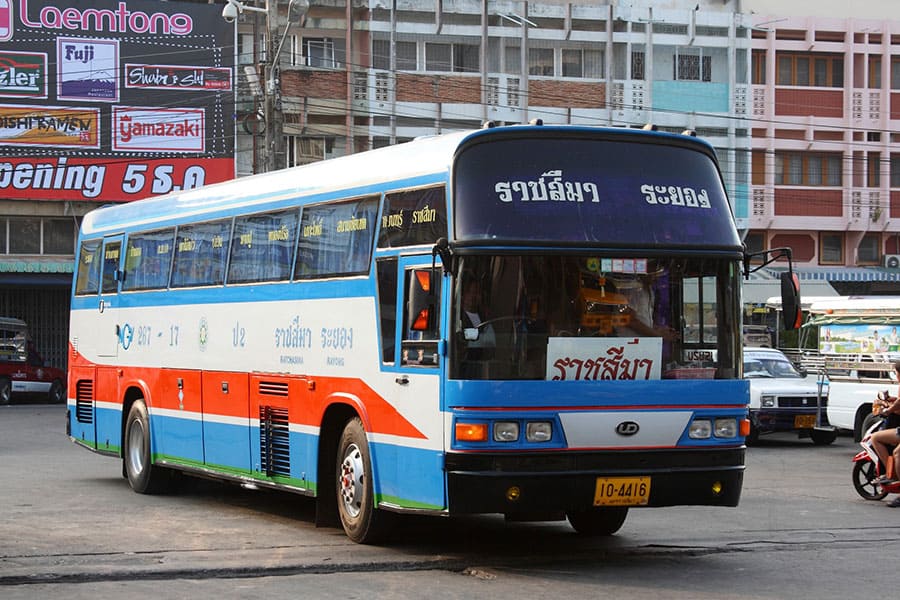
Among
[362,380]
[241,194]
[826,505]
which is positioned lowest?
[826,505]

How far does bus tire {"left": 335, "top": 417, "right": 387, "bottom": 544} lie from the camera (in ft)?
37.7

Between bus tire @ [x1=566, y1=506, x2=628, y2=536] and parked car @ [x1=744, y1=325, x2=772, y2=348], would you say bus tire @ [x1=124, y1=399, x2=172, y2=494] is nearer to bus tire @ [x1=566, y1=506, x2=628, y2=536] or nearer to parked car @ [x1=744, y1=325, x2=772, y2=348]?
bus tire @ [x1=566, y1=506, x2=628, y2=536]

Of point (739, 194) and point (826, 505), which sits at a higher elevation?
point (739, 194)

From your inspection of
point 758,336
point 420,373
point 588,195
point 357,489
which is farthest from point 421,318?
point 758,336

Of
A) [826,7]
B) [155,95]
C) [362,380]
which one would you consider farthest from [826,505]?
[826,7]

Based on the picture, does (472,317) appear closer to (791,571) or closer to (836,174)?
(791,571)

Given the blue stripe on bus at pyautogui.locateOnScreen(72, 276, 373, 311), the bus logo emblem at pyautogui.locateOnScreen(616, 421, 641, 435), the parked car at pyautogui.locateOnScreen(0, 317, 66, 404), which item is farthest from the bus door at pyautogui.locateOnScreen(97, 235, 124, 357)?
the parked car at pyautogui.locateOnScreen(0, 317, 66, 404)

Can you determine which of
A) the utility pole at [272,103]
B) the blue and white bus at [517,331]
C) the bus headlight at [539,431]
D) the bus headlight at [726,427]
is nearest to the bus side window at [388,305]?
the blue and white bus at [517,331]

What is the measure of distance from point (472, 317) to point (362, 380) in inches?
69.7

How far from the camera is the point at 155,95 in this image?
44.7 meters

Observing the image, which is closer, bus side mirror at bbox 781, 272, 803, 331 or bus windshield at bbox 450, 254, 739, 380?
bus windshield at bbox 450, 254, 739, 380

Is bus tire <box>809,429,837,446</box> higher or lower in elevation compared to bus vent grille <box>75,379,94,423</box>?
lower

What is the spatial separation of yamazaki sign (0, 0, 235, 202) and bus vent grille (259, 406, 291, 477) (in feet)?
103

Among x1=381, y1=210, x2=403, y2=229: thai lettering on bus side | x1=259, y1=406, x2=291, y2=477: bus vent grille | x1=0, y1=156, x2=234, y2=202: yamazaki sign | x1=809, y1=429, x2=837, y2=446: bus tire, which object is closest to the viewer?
Answer: x1=381, y1=210, x2=403, y2=229: thai lettering on bus side
